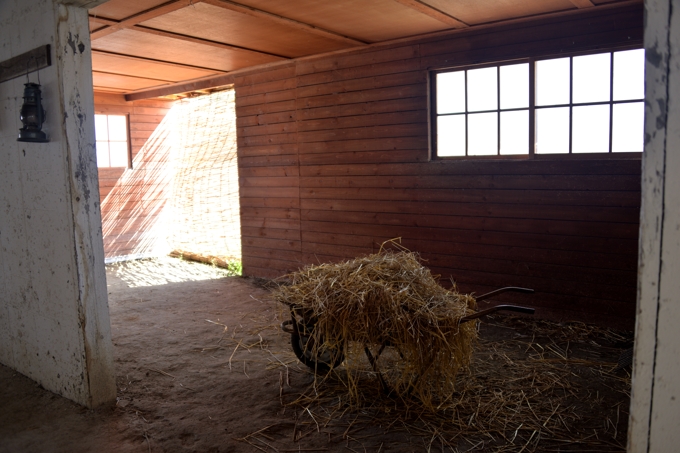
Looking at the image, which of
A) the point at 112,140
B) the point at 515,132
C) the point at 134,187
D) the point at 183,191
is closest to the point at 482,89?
the point at 515,132

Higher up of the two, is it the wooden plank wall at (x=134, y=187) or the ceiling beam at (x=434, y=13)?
the ceiling beam at (x=434, y=13)

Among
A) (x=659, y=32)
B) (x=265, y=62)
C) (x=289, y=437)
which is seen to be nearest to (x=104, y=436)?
(x=289, y=437)

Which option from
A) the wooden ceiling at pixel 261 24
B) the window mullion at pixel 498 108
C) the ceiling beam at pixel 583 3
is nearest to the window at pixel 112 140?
the wooden ceiling at pixel 261 24

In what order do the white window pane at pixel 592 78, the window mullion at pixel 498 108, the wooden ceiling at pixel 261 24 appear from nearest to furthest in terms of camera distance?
the wooden ceiling at pixel 261 24 → the white window pane at pixel 592 78 → the window mullion at pixel 498 108

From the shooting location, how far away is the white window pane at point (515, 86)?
4.62 m

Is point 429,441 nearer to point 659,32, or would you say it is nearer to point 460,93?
point 659,32

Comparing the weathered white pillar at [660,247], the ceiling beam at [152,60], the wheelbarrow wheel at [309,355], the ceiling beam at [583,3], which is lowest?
the wheelbarrow wheel at [309,355]

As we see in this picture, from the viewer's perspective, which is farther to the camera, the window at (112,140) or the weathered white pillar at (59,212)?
the window at (112,140)

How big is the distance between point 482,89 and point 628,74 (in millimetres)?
1187

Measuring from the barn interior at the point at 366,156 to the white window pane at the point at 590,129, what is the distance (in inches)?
0.7

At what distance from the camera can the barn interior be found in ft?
9.91

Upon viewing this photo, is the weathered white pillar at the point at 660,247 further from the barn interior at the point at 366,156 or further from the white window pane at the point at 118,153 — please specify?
the white window pane at the point at 118,153

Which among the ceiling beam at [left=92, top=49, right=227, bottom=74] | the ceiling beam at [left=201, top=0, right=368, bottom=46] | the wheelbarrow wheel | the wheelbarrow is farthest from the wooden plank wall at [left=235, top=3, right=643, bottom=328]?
the wheelbarrow wheel

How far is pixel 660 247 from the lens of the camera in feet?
4.62
